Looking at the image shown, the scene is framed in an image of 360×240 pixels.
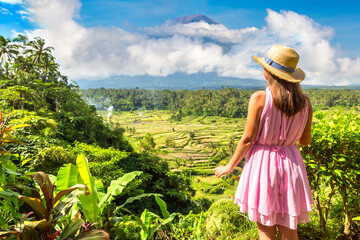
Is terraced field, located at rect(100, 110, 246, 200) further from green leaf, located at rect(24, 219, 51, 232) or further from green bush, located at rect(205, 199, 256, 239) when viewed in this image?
green leaf, located at rect(24, 219, 51, 232)

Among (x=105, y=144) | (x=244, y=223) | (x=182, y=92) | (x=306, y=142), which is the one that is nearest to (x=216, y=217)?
(x=244, y=223)

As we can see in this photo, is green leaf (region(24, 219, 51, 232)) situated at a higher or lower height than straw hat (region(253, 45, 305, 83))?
lower

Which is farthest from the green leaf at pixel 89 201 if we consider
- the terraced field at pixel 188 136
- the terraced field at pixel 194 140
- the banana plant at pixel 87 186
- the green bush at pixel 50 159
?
the terraced field at pixel 188 136

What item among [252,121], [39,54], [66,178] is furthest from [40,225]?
[39,54]

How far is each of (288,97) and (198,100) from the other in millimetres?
72583

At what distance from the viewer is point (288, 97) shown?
0.96 m

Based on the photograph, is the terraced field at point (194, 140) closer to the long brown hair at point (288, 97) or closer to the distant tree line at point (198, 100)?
the distant tree line at point (198, 100)

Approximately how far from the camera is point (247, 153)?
1.10 m

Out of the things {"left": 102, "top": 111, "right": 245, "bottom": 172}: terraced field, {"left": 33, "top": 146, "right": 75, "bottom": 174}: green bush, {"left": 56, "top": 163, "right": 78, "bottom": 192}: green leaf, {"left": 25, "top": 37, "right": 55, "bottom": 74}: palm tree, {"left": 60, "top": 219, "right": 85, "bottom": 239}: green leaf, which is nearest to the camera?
{"left": 60, "top": 219, "right": 85, "bottom": 239}: green leaf

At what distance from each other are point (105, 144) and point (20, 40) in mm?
13926

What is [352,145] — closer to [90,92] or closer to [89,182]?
[89,182]

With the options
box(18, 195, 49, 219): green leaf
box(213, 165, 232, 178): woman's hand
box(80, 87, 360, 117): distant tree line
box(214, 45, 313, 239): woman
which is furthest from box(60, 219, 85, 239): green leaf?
box(80, 87, 360, 117): distant tree line

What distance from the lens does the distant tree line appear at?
56.0 m

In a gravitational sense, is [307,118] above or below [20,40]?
below
